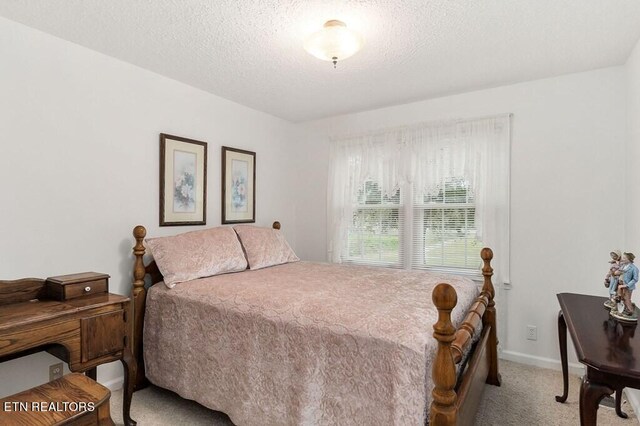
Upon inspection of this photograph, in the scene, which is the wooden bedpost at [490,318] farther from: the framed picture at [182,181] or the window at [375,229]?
the framed picture at [182,181]

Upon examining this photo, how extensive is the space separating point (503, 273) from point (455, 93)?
5.94ft

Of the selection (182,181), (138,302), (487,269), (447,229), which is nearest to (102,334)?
(138,302)

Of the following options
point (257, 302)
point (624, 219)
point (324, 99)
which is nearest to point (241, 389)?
Answer: point (257, 302)

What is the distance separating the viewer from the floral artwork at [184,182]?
3.01 metres

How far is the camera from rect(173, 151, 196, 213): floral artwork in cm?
301

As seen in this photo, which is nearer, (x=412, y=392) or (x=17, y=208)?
(x=412, y=392)

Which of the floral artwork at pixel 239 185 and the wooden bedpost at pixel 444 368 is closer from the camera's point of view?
the wooden bedpost at pixel 444 368

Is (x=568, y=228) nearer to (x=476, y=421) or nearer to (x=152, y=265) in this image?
(x=476, y=421)

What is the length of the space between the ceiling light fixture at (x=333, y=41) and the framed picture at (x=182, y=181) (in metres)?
1.59

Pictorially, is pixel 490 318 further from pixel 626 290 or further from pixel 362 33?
pixel 362 33

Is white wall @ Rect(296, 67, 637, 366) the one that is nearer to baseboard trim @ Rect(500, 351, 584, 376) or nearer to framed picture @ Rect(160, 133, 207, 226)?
baseboard trim @ Rect(500, 351, 584, 376)

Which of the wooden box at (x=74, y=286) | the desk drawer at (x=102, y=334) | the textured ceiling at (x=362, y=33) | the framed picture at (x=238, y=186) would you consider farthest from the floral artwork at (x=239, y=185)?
the desk drawer at (x=102, y=334)

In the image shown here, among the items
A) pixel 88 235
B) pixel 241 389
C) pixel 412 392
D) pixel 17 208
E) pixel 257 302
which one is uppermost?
pixel 17 208

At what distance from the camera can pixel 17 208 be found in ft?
6.87
